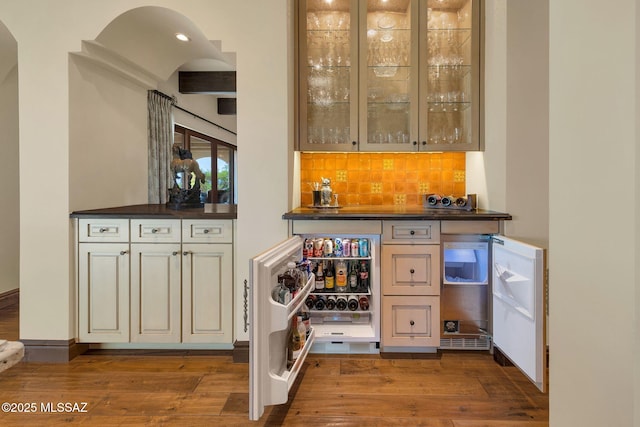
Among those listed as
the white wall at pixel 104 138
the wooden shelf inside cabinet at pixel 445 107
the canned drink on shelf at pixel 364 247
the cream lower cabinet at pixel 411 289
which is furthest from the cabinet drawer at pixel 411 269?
the white wall at pixel 104 138

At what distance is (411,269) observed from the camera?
2471 millimetres

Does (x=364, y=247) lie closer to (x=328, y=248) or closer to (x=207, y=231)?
(x=328, y=248)

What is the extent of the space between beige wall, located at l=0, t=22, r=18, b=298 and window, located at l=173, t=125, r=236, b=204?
5.31ft

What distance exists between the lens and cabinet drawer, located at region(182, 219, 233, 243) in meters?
2.49

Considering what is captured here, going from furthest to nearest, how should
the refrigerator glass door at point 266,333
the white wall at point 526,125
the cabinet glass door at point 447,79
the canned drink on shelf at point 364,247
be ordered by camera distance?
the cabinet glass door at point 447,79 → the canned drink on shelf at point 364,247 → the white wall at point 526,125 → the refrigerator glass door at point 266,333

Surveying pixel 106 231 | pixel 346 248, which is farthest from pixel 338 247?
pixel 106 231

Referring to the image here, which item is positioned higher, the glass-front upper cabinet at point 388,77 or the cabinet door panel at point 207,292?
the glass-front upper cabinet at point 388,77

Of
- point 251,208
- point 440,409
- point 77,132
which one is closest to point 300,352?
point 440,409

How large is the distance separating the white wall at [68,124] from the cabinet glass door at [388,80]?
652 mm

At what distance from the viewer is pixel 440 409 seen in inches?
75.7

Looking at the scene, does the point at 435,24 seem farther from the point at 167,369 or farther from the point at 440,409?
the point at 167,369

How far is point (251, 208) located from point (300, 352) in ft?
2.99

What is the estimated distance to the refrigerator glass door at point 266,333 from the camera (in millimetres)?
1569

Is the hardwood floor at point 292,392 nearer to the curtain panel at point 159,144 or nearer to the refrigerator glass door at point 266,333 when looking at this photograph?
the refrigerator glass door at point 266,333
